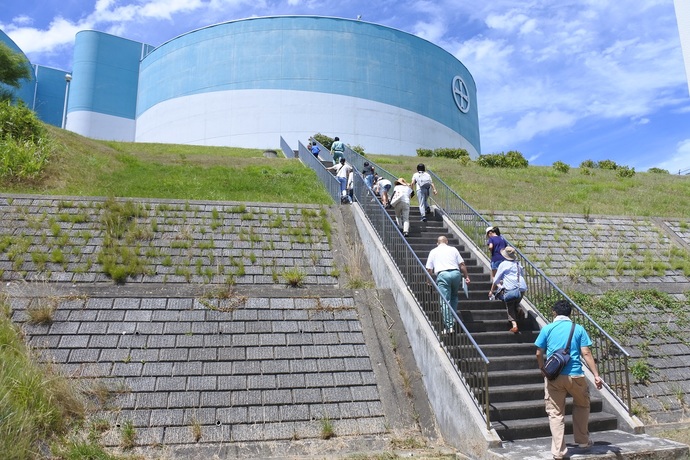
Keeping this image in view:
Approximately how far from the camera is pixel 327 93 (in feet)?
125

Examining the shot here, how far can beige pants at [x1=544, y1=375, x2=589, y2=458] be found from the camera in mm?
5117

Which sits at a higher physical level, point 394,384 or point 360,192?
point 360,192

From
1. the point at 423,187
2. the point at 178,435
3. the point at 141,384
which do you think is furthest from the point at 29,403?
the point at 423,187

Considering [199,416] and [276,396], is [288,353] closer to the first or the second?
[276,396]

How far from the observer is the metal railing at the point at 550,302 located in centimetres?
683

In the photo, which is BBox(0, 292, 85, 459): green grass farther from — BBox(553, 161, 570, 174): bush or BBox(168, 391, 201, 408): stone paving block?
BBox(553, 161, 570, 174): bush

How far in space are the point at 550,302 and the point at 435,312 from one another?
235 cm

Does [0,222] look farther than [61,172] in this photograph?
No

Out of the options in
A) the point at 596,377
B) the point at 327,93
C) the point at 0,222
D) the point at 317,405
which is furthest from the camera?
the point at 327,93

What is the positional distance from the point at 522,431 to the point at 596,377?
116 centimetres

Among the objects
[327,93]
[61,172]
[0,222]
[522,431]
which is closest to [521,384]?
[522,431]

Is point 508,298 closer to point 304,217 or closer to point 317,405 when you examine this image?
point 317,405

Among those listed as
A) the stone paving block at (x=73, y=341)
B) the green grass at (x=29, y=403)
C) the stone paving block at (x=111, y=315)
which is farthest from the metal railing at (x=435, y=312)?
the stone paving block at (x=73, y=341)

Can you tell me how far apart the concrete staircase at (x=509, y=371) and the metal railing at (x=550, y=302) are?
503mm
